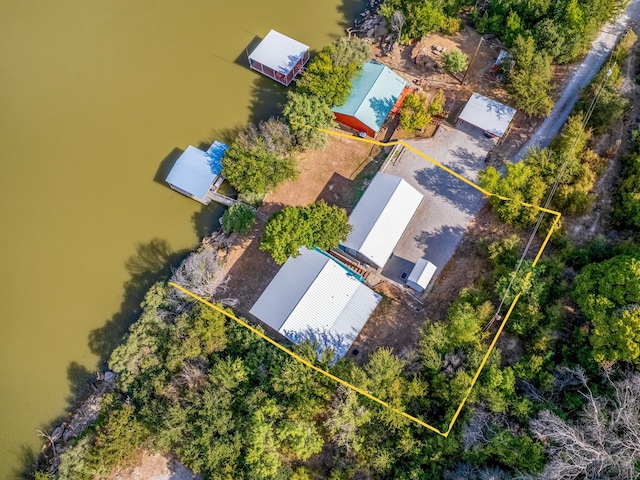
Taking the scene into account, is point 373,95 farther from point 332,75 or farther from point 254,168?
point 254,168


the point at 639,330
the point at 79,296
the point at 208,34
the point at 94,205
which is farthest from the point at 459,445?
the point at 208,34

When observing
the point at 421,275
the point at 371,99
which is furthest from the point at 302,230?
the point at 371,99

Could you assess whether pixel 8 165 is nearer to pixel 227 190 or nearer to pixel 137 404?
pixel 227 190

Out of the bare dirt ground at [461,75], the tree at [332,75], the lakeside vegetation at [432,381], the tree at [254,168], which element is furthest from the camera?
the bare dirt ground at [461,75]

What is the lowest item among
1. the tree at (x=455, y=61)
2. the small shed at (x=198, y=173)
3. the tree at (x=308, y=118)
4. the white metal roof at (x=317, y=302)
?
the white metal roof at (x=317, y=302)

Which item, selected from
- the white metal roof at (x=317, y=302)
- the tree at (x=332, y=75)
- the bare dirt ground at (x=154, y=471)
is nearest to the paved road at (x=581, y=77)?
the tree at (x=332, y=75)

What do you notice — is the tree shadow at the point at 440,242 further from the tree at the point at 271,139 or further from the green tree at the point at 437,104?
the tree at the point at 271,139
